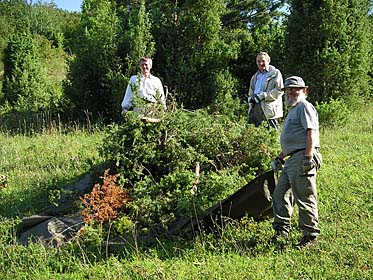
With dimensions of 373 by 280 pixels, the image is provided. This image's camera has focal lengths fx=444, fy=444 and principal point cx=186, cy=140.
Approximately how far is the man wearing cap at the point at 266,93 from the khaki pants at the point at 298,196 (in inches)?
103

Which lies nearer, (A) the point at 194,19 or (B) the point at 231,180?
(B) the point at 231,180

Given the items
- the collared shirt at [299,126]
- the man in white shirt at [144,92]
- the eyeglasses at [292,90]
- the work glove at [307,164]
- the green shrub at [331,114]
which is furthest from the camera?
the green shrub at [331,114]

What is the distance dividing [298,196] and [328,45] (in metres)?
8.67

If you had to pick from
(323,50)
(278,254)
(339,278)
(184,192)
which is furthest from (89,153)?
(323,50)

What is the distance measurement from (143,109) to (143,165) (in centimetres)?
79

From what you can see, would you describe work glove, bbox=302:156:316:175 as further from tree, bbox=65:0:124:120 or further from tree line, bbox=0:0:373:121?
tree, bbox=65:0:124:120

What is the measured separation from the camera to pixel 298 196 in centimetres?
438

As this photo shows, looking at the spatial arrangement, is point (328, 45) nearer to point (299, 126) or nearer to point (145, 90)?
point (145, 90)

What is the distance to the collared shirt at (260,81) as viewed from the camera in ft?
23.2

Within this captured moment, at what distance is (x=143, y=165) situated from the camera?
608cm

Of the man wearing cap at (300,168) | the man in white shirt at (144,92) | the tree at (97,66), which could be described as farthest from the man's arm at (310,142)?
the tree at (97,66)

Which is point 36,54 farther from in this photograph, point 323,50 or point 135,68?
point 323,50

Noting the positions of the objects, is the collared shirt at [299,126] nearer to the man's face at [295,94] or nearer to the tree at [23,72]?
the man's face at [295,94]

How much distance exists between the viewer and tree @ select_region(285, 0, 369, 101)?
1191 cm
